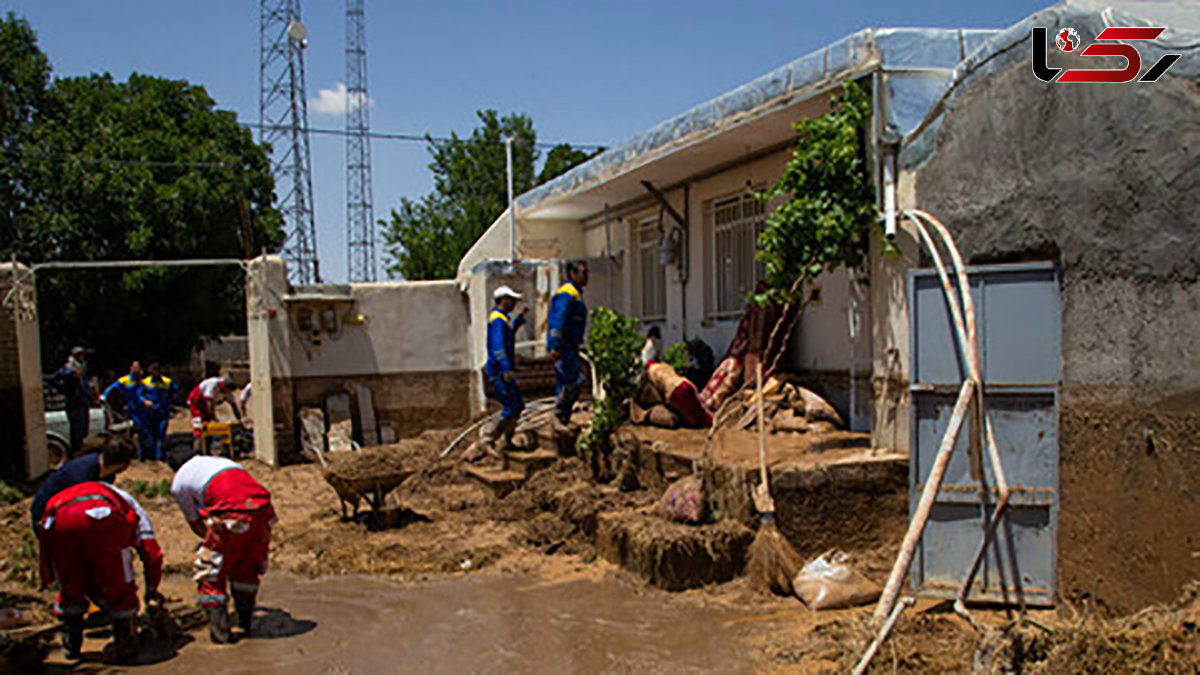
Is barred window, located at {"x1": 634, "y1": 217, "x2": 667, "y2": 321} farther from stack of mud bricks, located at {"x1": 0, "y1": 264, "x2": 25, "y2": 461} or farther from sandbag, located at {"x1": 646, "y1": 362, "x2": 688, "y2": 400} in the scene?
stack of mud bricks, located at {"x1": 0, "y1": 264, "x2": 25, "y2": 461}

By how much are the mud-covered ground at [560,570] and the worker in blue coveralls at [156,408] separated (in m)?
1.68

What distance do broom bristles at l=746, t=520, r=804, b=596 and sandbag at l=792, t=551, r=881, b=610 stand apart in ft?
0.25

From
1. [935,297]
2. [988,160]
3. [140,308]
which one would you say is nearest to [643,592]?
[935,297]

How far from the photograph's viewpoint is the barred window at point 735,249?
9.79m

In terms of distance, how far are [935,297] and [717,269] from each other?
17.0 feet

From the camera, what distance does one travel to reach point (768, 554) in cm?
601

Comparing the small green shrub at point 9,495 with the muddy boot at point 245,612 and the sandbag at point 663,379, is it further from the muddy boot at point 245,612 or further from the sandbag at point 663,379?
the sandbag at point 663,379

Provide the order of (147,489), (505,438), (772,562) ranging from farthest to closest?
(147,489) < (505,438) < (772,562)

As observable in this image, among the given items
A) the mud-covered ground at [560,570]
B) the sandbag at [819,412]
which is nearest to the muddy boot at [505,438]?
the mud-covered ground at [560,570]

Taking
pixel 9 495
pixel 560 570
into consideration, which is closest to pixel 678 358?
pixel 560 570

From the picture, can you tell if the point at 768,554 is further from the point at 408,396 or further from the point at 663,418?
the point at 408,396

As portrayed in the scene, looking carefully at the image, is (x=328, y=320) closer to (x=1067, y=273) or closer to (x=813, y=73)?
(x=813, y=73)

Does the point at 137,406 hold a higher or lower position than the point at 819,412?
lower

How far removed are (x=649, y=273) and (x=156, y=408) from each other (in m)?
7.99
